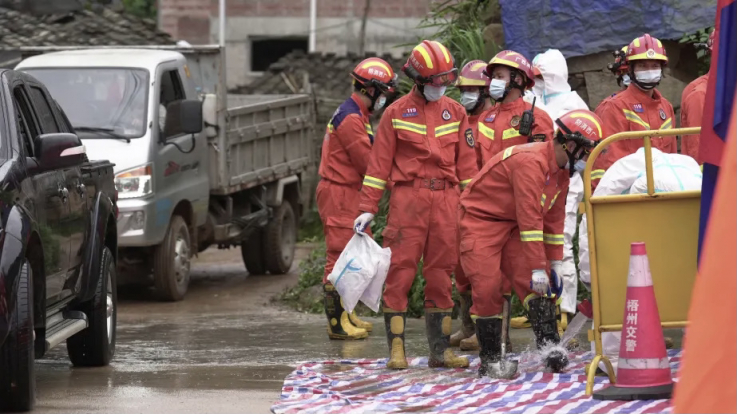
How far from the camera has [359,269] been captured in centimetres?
827

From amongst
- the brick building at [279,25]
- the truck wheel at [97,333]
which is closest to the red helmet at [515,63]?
the truck wheel at [97,333]

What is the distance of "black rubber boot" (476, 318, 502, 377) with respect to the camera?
301 inches

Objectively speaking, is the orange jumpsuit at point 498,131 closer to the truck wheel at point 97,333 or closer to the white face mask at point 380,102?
the white face mask at point 380,102

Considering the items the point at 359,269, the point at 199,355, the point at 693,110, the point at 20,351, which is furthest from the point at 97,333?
the point at 693,110

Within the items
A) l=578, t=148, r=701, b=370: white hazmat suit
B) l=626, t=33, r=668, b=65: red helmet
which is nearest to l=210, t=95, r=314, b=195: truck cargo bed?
l=626, t=33, r=668, b=65: red helmet

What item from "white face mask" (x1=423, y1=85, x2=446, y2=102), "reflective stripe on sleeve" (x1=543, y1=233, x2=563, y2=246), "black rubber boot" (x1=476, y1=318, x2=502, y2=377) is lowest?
"black rubber boot" (x1=476, y1=318, x2=502, y2=377)

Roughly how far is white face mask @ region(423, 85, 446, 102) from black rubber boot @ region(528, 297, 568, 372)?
1414 mm

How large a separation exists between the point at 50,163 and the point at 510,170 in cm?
243

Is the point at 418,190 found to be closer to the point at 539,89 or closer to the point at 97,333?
the point at 97,333

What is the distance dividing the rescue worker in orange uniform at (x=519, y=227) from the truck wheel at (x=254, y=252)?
24.1 ft

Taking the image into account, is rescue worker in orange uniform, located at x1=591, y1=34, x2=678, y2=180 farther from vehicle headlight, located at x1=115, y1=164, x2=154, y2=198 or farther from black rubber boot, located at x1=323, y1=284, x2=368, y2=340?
vehicle headlight, located at x1=115, y1=164, x2=154, y2=198

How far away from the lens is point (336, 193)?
973cm

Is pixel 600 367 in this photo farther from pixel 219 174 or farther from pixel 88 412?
pixel 219 174

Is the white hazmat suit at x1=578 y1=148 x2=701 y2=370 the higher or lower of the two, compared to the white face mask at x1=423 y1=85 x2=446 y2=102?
lower
